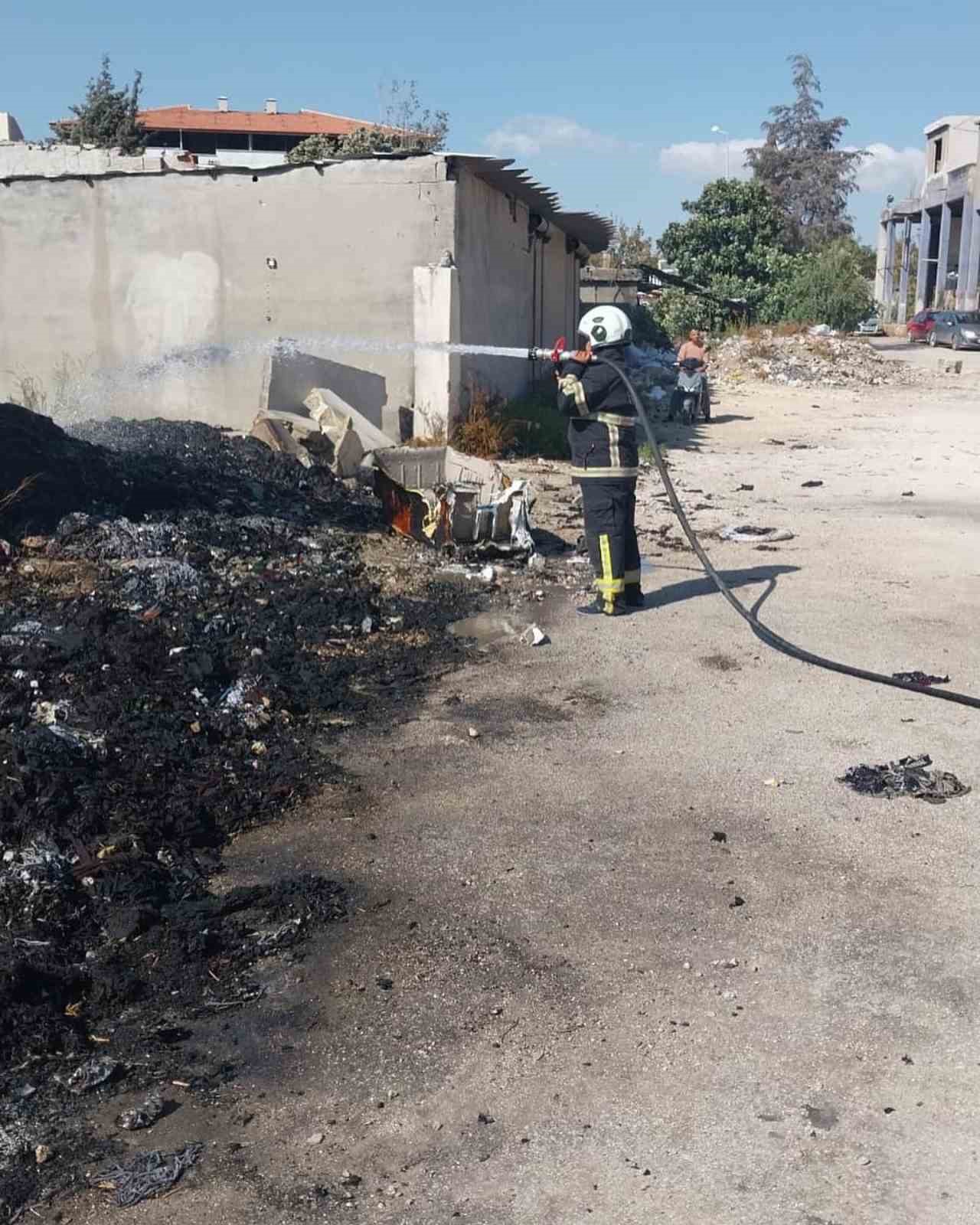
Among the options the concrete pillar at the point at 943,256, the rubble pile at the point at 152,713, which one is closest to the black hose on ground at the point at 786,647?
the rubble pile at the point at 152,713

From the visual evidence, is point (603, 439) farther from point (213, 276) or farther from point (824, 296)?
point (824, 296)

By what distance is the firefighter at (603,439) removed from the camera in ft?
26.1

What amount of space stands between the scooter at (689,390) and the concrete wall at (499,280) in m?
2.46

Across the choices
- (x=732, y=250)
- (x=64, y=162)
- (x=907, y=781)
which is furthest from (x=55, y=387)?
(x=732, y=250)

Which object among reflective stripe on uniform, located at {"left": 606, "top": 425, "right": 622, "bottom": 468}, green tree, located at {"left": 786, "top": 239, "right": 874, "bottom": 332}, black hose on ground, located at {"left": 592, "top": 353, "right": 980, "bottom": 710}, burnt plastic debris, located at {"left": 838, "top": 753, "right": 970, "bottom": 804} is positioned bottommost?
burnt plastic debris, located at {"left": 838, "top": 753, "right": 970, "bottom": 804}

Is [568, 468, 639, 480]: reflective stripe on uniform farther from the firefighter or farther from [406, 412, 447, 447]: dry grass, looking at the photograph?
[406, 412, 447, 447]: dry grass

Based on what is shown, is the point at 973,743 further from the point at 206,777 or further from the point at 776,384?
the point at 776,384

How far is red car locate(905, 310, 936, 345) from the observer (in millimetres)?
43031

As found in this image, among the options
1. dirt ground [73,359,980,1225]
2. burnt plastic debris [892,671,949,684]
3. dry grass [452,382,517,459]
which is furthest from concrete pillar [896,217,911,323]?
dirt ground [73,359,980,1225]

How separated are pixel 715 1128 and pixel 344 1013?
1167mm

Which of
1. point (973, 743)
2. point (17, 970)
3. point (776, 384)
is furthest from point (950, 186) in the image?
point (17, 970)

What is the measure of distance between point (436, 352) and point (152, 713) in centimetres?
907

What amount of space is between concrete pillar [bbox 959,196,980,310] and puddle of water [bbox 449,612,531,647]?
163 ft

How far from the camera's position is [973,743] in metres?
5.97
